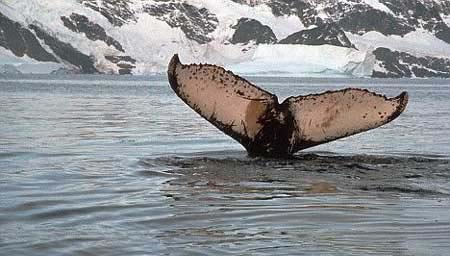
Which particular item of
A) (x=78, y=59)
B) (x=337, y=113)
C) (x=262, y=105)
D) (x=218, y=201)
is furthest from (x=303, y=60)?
(x=218, y=201)

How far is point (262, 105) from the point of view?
870 centimetres

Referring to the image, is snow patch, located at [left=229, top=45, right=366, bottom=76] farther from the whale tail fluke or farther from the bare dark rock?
the whale tail fluke

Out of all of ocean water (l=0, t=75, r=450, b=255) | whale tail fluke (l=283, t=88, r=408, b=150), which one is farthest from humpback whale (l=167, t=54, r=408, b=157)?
ocean water (l=0, t=75, r=450, b=255)

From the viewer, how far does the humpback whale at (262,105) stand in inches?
342

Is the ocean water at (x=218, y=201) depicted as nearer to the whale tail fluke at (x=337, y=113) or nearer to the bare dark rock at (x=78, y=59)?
the whale tail fluke at (x=337, y=113)

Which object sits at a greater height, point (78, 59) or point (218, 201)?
point (78, 59)

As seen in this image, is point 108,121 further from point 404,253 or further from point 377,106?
point 404,253

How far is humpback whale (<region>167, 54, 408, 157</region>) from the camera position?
28.5 feet

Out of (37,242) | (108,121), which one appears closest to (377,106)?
(37,242)

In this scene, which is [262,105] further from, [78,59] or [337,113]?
[78,59]

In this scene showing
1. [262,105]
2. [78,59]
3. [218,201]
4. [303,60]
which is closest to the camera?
[218,201]

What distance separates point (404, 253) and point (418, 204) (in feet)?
6.35

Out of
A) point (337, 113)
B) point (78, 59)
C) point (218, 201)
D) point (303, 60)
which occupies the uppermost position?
point (303, 60)

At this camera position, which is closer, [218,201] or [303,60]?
[218,201]
